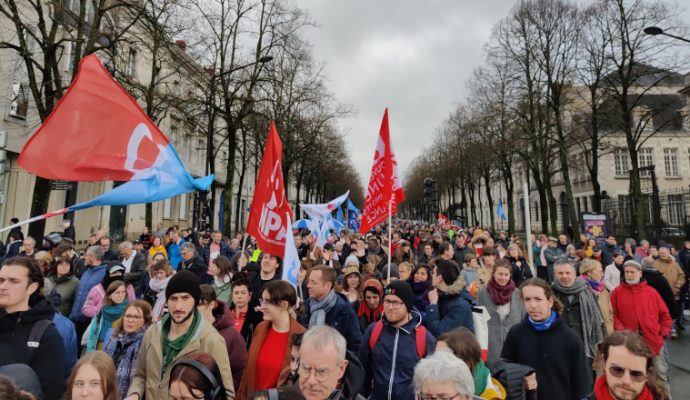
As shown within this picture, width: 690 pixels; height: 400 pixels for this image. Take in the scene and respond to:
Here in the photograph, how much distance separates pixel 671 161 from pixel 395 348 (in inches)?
2053

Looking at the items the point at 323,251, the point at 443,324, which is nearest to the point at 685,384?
the point at 443,324

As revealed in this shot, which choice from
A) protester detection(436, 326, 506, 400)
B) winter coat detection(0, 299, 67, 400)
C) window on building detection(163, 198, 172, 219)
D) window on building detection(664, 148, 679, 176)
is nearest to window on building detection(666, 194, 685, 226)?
window on building detection(664, 148, 679, 176)

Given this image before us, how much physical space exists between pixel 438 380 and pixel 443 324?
2022 millimetres

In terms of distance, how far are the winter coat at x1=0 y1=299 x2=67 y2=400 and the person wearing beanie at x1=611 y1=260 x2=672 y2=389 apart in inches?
225

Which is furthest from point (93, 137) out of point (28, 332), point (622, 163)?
point (622, 163)

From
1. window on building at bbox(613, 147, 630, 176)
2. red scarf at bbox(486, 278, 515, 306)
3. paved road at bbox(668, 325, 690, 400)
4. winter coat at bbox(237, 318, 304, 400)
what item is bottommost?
paved road at bbox(668, 325, 690, 400)

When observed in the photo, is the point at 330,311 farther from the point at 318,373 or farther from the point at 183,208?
the point at 183,208

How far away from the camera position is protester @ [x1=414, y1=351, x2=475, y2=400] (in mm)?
2083

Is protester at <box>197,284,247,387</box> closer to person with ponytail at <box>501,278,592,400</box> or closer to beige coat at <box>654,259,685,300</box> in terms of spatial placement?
person with ponytail at <box>501,278,592,400</box>

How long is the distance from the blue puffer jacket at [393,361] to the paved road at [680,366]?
4662 mm

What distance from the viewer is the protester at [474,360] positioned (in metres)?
2.57

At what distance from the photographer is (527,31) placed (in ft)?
81.4

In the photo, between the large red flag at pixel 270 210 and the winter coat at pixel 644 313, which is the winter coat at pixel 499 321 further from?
the large red flag at pixel 270 210

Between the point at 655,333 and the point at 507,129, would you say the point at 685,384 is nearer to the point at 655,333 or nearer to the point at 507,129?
the point at 655,333
